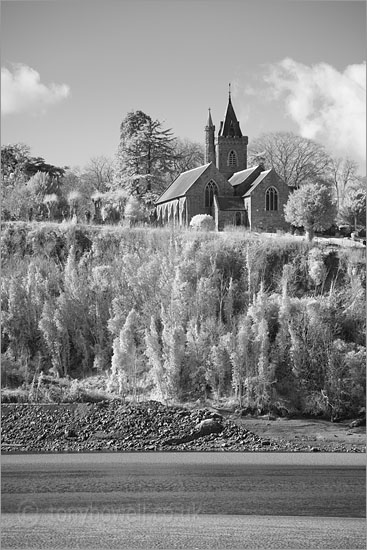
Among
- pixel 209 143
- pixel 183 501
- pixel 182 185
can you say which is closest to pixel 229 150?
pixel 209 143

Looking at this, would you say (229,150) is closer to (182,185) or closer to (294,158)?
(294,158)

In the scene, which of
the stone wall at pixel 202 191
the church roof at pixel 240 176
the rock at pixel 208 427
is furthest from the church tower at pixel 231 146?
the rock at pixel 208 427

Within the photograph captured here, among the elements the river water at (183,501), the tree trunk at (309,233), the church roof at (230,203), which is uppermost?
the church roof at (230,203)

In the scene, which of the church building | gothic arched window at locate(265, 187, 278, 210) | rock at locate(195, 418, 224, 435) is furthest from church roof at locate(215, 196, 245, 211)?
rock at locate(195, 418, 224, 435)

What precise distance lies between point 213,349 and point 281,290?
3821mm

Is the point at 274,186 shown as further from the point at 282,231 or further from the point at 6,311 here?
the point at 6,311

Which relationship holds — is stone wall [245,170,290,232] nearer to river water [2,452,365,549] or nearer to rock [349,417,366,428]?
rock [349,417,366,428]

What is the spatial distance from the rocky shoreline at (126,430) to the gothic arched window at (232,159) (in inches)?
714

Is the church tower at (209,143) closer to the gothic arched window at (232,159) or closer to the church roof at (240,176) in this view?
the gothic arched window at (232,159)

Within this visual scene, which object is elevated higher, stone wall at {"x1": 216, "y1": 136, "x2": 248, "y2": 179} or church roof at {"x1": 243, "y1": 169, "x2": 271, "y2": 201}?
stone wall at {"x1": 216, "y1": 136, "x2": 248, "y2": 179}

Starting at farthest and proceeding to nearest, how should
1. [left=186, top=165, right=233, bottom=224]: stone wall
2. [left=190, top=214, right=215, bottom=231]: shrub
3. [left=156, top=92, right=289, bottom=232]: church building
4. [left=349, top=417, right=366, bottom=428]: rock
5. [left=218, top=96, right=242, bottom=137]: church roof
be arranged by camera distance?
1. [left=218, top=96, right=242, bottom=137]: church roof
2. [left=186, top=165, right=233, bottom=224]: stone wall
3. [left=156, top=92, right=289, bottom=232]: church building
4. [left=190, top=214, right=215, bottom=231]: shrub
5. [left=349, top=417, right=366, bottom=428]: rock

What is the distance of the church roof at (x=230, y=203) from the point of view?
99.9ft

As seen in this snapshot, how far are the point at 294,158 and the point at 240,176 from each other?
21.6ft

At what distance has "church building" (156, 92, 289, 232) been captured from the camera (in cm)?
3014
